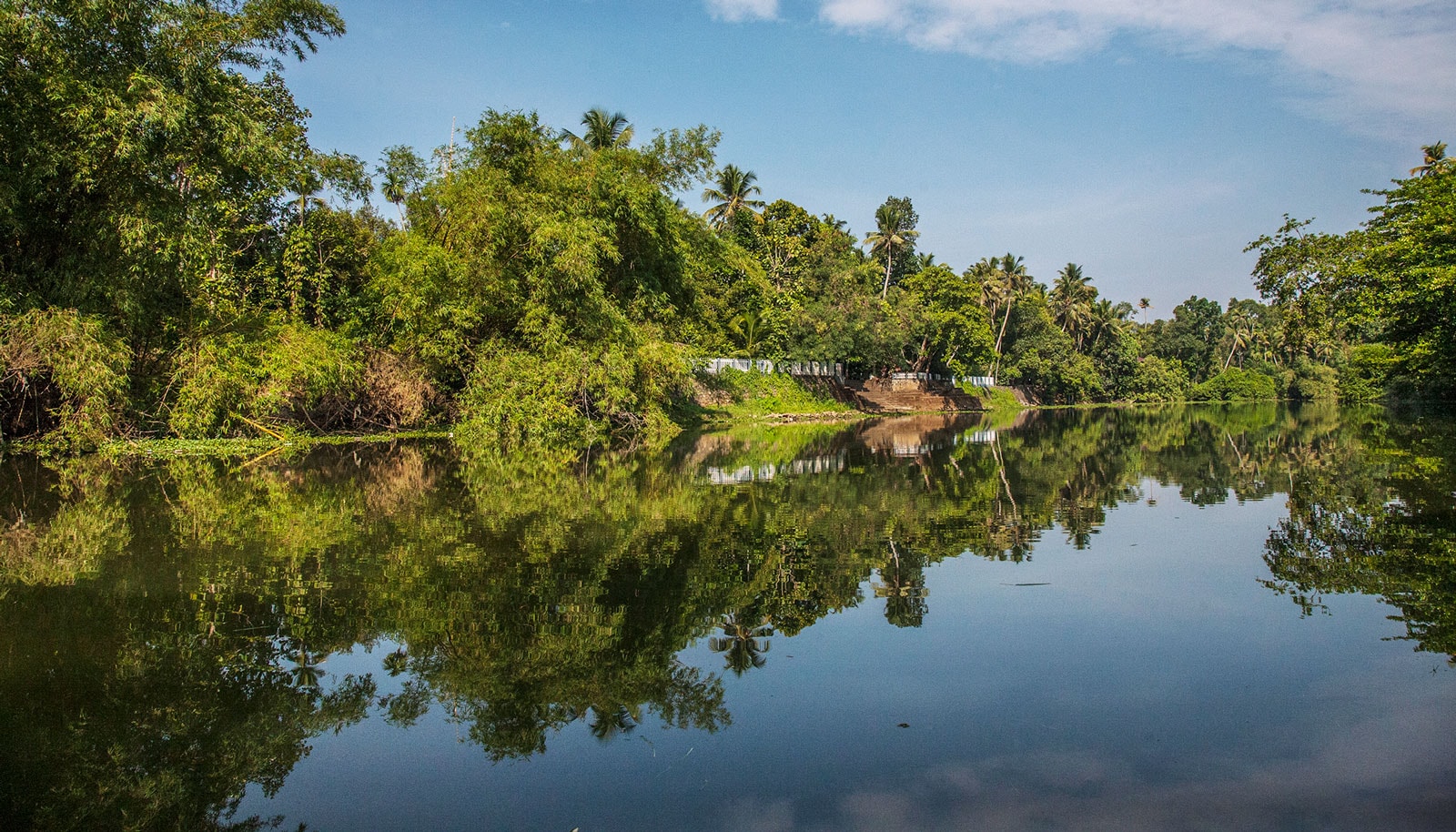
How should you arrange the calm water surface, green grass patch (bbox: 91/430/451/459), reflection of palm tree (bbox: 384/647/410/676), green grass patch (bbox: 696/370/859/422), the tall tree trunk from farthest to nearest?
the tall tree trunk → green grass patch (bbox: 696/370/859/422) → green grass patch (bbox: 91/430/451/459) → reflection of palm tree (bbox: 384/647/410/676) → the calm water surface

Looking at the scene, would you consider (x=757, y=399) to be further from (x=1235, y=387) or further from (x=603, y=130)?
(x=1235, y=387)

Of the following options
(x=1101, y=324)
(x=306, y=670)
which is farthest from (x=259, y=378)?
(x=1101, y=324)

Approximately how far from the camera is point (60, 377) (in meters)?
16.2

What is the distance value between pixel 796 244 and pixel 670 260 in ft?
62.8

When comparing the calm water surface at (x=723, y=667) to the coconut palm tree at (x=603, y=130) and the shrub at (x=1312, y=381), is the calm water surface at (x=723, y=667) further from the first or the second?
the shrub at (x=1312, y=381)

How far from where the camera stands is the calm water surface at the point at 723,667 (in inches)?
142

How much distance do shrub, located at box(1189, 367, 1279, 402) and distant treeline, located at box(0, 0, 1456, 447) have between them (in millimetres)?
39456

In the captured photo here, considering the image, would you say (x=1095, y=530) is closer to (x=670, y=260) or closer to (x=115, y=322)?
(x=115, y=322)

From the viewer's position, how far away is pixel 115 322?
18.5 metres

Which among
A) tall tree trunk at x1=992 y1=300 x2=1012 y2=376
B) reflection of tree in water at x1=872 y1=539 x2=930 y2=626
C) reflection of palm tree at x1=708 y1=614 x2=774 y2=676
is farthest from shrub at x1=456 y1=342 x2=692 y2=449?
tall tree trunk at x1=992 y1=300 x2=1012 y2=376

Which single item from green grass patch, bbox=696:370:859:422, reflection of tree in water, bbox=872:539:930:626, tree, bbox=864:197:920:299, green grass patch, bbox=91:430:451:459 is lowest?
reflection of tree in water, bbox=872:539:930:626

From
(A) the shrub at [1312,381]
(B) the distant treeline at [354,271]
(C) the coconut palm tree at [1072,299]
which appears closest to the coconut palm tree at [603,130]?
(B) the distant treeline at [354,271]

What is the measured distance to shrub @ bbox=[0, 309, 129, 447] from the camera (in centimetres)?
1588

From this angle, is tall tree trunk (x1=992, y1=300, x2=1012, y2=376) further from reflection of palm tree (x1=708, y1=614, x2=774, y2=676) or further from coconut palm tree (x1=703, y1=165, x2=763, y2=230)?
reflection of palm tree (x1=708, y1=614, x2=774, y2=676)
